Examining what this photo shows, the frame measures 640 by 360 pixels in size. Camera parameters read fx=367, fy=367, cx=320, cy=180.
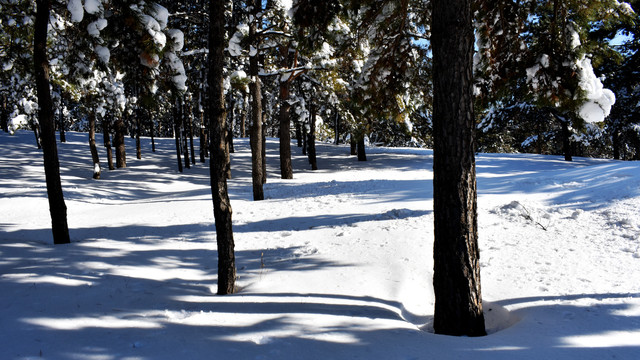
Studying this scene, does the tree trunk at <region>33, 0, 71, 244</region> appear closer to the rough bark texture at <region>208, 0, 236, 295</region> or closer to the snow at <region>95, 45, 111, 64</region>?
the snow at <region>95, 45, 111, 64</region>

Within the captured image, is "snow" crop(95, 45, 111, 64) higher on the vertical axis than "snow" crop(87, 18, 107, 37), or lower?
Result: lower

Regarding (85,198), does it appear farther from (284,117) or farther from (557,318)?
(557,318)

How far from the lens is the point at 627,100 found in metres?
22.9

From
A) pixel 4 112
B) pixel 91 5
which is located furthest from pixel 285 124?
pixel 4 112

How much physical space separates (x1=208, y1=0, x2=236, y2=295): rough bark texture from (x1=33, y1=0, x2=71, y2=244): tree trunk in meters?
4.93

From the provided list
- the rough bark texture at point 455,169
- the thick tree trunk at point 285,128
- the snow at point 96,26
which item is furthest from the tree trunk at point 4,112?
the rough bark texture at point 455,169

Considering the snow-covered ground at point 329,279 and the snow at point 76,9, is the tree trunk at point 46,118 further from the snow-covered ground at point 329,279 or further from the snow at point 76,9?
the snow at point 76,9

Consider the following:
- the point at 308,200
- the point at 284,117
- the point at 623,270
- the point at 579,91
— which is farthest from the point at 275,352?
the point at 284,117

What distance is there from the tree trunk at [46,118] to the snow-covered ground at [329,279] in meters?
0.63

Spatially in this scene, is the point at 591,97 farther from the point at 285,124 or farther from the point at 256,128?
the point at 285,124

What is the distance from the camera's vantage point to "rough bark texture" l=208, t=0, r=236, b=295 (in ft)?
16.2

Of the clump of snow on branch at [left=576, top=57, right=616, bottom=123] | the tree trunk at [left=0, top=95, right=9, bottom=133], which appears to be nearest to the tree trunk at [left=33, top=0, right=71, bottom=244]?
the clump of snow on branch at [left=576, top=57, right=616, bottom=123]

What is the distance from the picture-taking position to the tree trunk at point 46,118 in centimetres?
769

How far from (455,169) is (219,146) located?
3.03m
